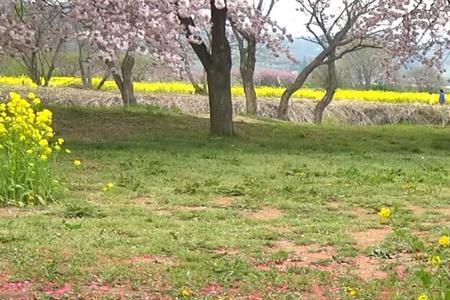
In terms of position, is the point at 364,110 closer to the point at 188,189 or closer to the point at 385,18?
the point at 385,18

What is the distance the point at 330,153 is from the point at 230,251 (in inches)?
281

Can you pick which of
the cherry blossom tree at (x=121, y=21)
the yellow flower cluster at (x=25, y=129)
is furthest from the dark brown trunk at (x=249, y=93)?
the yellow flower cluster at (x=25, y=129)

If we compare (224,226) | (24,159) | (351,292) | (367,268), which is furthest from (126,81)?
(351,292)

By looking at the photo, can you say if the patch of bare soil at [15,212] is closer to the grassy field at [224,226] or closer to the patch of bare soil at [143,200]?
the grassy field at [224,226]

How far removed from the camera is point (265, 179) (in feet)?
28.5

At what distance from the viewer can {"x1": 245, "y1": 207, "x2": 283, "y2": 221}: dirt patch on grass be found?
626 cm

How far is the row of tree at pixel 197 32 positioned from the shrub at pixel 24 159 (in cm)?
343

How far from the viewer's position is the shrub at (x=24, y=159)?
20.9 ft

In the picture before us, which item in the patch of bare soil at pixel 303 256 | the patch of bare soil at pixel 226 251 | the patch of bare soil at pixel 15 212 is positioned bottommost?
the patch of bare soil at pixel 303 256

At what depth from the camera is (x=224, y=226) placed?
581cm

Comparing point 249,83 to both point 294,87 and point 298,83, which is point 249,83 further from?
point 298,83

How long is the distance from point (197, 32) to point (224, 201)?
5.03 m

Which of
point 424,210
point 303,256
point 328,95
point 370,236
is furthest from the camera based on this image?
point 328,95

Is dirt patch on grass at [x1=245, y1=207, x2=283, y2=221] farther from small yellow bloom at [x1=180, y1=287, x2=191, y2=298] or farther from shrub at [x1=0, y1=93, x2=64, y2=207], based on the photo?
small yellow bloom at [x1=180, y1=287, x2=191, y2=298]
